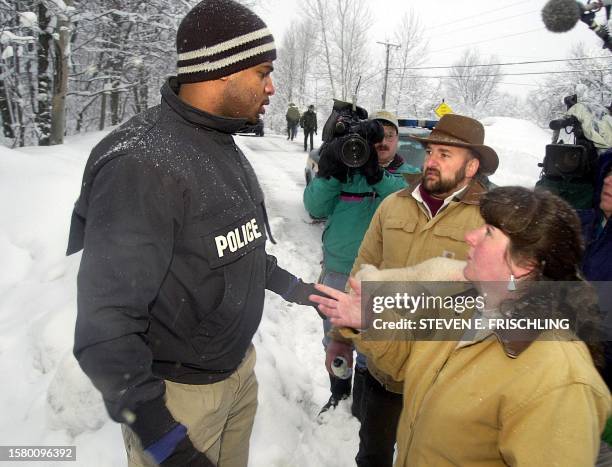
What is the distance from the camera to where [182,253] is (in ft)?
4.13

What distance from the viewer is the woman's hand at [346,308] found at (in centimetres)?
153

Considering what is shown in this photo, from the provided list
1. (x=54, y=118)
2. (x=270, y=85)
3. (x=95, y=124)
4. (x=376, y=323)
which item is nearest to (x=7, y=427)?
(x=376, y=323)

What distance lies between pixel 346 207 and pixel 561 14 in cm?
308

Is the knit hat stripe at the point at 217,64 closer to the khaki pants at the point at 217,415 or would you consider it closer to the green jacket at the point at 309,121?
the khaki pants at the point at 217,415

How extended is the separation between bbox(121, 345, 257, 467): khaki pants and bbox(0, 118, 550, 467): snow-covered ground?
677 millimetres

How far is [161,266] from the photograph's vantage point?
3.77ft

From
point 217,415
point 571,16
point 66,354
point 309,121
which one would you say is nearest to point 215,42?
point 217,415

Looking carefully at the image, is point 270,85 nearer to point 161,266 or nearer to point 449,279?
point 161,266

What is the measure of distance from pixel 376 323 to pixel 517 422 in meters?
0.59

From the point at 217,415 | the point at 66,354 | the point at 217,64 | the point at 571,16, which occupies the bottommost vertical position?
the point at 66,354

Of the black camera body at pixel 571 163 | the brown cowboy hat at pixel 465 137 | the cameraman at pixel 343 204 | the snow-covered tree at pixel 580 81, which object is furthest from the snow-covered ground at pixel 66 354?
the snow-covered tree at pixel 580 81

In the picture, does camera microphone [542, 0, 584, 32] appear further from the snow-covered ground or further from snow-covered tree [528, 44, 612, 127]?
snow-covered tree [528, 44, 612, 127]

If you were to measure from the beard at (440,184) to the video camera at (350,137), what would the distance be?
593 mm

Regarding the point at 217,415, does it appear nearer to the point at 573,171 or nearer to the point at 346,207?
the point at 346,207
